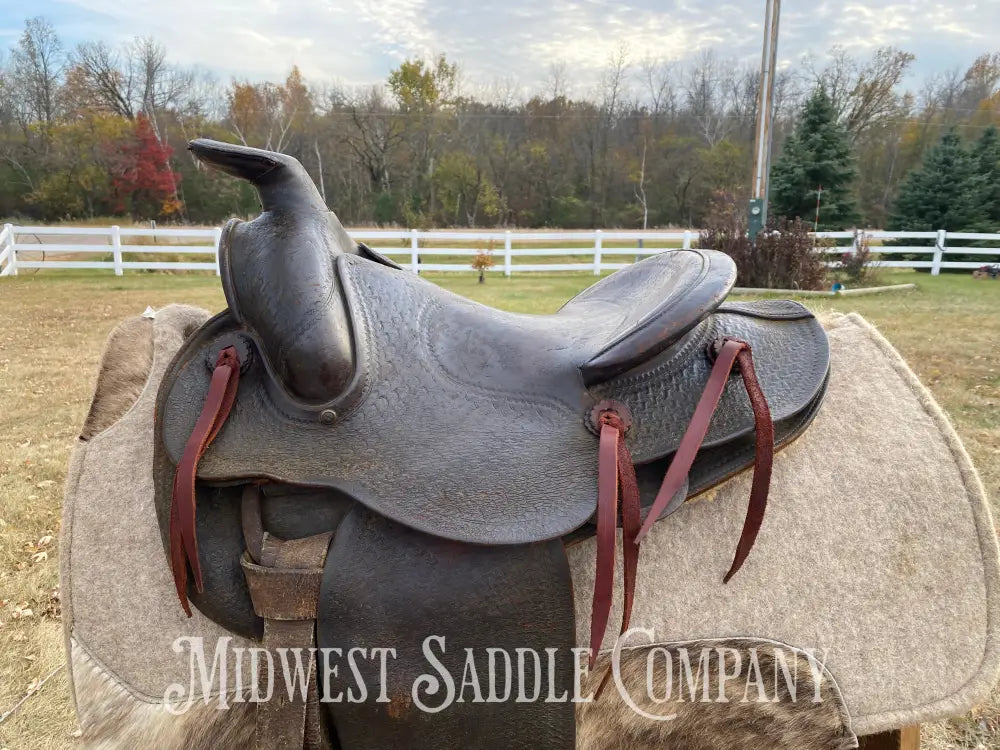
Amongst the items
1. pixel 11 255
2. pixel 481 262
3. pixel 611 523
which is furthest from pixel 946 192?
pixel 11 255

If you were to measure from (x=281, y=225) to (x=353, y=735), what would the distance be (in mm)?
723

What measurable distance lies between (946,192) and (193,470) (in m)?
20.4

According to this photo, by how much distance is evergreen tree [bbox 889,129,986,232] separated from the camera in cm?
1561

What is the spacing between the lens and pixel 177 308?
120 centimetres

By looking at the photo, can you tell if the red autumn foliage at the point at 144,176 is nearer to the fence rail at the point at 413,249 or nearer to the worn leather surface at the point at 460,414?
the fence rail at the point at 413,249

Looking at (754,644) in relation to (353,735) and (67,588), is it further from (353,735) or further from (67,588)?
(67,588)

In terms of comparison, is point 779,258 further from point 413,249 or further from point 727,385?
point 727,385

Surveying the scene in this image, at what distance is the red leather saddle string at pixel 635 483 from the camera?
27.6 inches

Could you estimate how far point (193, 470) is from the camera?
743 millimetres

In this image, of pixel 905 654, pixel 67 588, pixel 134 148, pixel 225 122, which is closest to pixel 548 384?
pixel 905 654

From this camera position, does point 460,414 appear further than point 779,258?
No

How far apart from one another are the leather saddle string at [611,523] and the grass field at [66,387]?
1.15 metres

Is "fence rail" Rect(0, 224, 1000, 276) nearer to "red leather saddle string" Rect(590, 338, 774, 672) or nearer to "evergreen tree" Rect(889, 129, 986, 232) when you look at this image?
"evergreen tree" Rect(889, 129, 986, 232)

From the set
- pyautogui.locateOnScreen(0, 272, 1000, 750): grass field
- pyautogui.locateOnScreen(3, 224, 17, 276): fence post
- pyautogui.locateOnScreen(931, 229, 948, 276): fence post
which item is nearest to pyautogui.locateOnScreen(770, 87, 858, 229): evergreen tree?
pyautogui.locateOnScreen(931, 229, 948, 276): fence post
